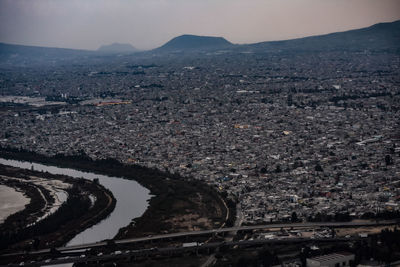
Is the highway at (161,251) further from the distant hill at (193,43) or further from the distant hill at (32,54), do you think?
the distant hill at (193,43)

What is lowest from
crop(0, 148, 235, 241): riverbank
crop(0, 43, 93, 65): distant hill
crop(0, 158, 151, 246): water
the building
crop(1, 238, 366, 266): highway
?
crop(0, 158, 151, 246): water

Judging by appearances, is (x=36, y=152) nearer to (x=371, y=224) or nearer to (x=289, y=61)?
(x=371, y=224)

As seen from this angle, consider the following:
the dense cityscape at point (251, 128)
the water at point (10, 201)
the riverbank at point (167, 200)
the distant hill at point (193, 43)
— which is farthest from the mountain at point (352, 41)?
the water at point (10, 201)

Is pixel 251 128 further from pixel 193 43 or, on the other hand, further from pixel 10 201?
pixel 193 43

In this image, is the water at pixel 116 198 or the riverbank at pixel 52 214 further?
the water at pixel 116 198

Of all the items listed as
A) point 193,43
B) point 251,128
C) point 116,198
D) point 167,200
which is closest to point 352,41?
point 193,43

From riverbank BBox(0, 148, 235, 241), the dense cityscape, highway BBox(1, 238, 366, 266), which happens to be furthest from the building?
riverbank BBox(0, 148, 235, 241)

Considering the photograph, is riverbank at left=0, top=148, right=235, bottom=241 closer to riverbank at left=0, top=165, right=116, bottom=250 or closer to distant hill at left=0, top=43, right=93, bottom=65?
riverbank at left=0, top=165, right=116, bottom=250
